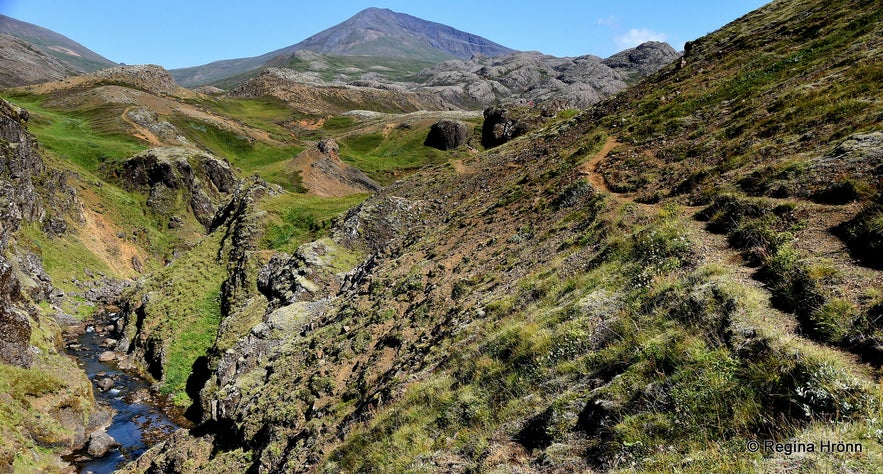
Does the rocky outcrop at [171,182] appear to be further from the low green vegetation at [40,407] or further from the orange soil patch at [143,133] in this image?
the low green vegetation at [40,407]

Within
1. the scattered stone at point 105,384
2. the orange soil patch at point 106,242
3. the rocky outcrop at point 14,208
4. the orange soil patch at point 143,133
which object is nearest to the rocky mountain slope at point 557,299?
the rocky outcrop at point 14,208

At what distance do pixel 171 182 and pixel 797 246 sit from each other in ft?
291

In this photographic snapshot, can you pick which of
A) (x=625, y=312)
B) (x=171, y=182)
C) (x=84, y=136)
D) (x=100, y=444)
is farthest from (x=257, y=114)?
(x=625, y=312)

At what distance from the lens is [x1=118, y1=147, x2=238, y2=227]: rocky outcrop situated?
7700 cm

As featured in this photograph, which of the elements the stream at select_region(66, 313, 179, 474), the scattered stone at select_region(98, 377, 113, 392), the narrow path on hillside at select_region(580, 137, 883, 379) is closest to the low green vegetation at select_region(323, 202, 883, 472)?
the narrow path on hillside at select_region(580, 137, 883, 379)

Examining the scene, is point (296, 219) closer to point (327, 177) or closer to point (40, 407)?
point (40, 407)

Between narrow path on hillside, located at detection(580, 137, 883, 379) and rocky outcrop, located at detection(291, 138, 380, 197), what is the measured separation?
225ft

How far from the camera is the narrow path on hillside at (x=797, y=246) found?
818cm

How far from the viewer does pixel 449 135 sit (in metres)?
132

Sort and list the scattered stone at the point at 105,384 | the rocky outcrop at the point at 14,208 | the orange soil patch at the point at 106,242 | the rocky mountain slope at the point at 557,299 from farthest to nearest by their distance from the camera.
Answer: the orange soil patch at the point at 106,242
the scattered stone at the point at 105,384
the rocky outcrop at the point at 14,208
the rocky mountain slope at the point at 557,299

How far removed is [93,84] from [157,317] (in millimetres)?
153265

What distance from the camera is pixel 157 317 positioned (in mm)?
39656

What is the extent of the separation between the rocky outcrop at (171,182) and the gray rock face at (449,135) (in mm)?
68239

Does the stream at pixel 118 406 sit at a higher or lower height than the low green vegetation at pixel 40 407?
lower
